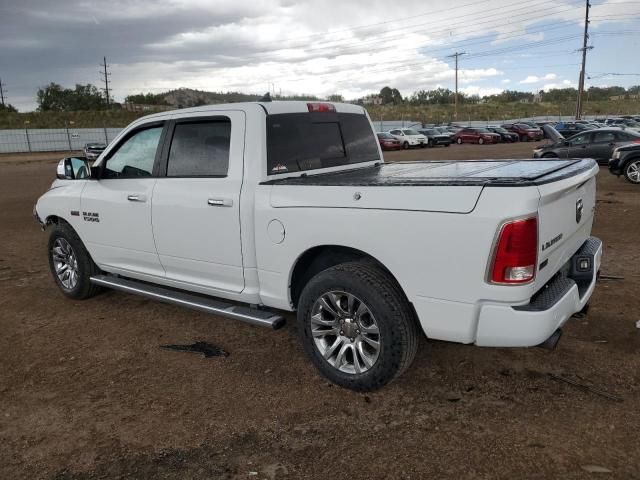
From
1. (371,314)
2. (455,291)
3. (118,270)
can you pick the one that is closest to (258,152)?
(371,314)

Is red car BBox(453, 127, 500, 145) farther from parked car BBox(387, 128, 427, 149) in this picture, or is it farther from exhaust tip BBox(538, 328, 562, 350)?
exhaust tip BBox(538, 328, 562, 350)

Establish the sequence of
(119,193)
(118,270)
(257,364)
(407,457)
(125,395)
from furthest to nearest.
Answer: (118,270)
(119,193)
(257,364)
(125,395)
(407,457)

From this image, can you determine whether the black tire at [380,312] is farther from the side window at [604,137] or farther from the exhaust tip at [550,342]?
the side window at [604,137]

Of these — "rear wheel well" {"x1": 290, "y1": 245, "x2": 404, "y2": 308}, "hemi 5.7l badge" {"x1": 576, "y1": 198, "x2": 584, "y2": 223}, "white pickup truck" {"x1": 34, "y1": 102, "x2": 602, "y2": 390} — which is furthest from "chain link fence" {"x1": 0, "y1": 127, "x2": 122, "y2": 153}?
"hemi 5.7l badge" {"x1": 576, "y1": 198, "x2": 584, "y2": 223}

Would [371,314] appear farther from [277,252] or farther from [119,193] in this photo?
[119,193]

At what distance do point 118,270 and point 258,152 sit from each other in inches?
85.8

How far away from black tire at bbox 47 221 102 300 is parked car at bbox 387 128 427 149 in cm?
3180

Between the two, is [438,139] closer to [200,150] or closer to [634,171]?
[634,171]

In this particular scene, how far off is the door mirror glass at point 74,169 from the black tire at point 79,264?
1.80ft

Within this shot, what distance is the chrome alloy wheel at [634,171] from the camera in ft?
45.5

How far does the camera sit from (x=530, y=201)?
8.84 feet

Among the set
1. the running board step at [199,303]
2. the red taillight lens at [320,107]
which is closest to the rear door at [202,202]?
the running board step at [199,303]

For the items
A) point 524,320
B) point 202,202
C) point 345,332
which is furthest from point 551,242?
point 202,202

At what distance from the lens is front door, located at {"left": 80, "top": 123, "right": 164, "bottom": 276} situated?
4613 millimetres
